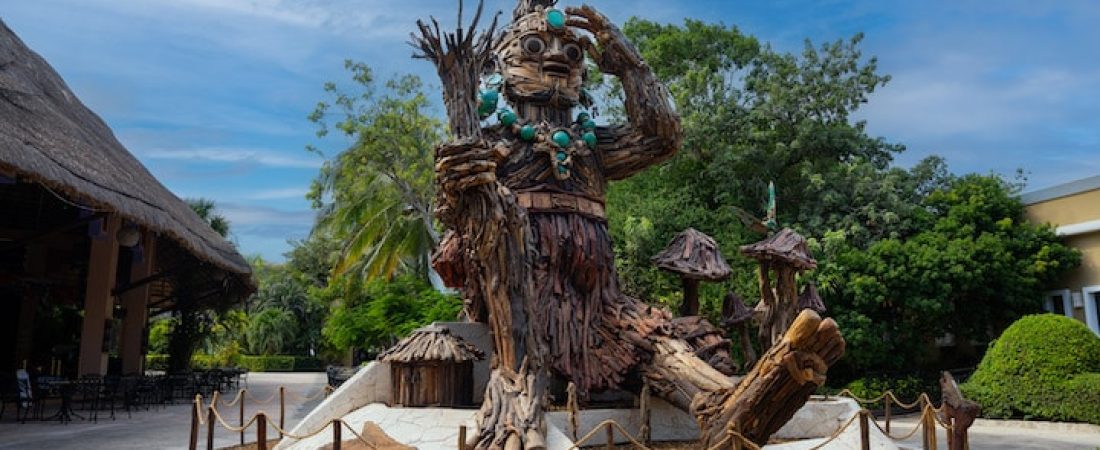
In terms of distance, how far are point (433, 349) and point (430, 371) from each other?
0.19m

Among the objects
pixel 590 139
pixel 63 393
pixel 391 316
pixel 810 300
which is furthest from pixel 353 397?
pixel 391 316

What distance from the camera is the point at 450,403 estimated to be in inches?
270

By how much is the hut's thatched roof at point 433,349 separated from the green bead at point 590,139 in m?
2.05

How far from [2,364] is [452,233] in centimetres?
1330

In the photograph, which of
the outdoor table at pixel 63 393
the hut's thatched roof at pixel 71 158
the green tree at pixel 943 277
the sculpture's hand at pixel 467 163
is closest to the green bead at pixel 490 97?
the sculpture's hand at pixel 467 163

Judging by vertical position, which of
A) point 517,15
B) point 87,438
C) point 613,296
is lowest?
point 87,438

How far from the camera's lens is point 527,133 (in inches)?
277

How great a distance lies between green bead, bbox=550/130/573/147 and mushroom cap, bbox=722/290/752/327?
2412 millimetres

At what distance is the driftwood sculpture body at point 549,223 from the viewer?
5730 mm

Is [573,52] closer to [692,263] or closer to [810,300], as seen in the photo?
[692,263]

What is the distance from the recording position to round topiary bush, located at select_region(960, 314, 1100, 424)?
1166 cm

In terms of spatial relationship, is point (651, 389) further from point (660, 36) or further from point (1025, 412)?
point (660, 36)

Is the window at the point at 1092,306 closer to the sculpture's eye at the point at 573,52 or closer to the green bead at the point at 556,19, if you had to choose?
the sculpture's eye at the point at 573,52

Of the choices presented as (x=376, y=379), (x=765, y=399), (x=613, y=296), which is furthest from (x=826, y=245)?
(x=765, y=399)
